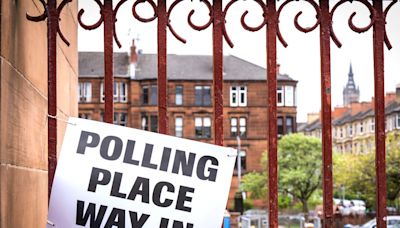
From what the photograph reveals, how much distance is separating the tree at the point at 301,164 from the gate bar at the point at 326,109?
5393 cm

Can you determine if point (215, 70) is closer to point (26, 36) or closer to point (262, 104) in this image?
point (26, 36)

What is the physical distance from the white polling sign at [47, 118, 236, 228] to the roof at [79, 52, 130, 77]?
170 ft

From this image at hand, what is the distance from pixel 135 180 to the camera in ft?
10.7

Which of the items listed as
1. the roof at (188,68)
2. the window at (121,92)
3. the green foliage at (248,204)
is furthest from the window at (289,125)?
the window at (121,92)

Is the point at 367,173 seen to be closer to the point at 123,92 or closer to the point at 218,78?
the point at 123,92

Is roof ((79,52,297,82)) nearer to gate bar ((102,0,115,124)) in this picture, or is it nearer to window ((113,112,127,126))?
window ((113,112,127,126))

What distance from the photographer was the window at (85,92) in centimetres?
5719

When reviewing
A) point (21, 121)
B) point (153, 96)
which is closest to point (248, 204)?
point (153, 96)

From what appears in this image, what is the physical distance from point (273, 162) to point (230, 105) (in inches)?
2254

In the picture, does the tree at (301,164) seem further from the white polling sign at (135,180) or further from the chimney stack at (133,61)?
the white polling sign at (135,180)

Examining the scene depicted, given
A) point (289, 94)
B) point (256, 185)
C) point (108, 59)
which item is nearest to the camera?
point (108, 59)

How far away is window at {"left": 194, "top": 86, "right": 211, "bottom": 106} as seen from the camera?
5912 cm

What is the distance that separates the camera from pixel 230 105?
60.7m

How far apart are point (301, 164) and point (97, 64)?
15368mm
